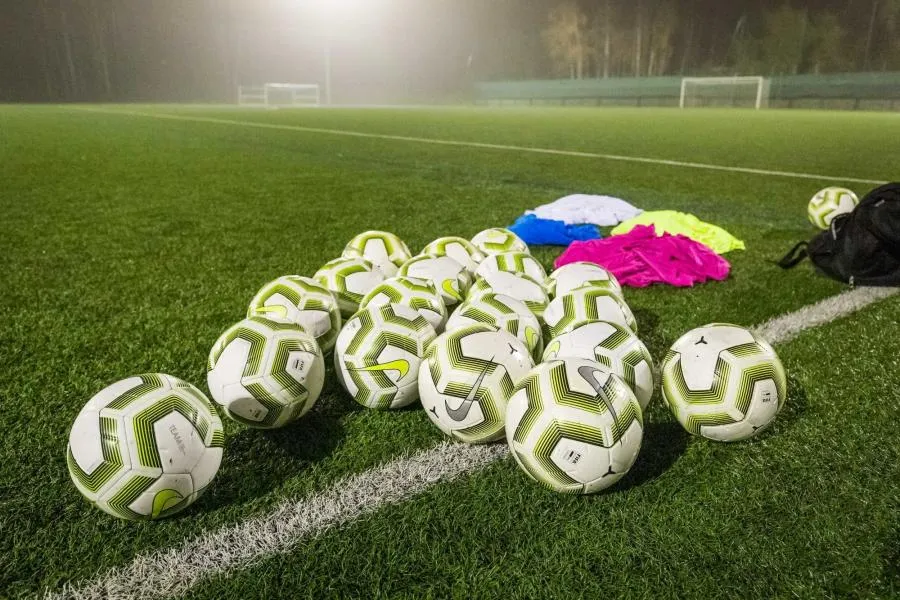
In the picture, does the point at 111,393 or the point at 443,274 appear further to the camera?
the point at 443,274

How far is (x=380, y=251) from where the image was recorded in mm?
4012

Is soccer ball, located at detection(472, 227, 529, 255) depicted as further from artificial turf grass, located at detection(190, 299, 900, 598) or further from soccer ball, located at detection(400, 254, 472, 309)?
artificial turf grass, located at detection(190, 299, 900, 598)

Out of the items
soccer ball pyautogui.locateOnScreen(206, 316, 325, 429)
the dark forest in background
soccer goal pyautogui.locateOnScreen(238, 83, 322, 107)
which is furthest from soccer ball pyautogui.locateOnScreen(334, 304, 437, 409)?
the dark forest in background

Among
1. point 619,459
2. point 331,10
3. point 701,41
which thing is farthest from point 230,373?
point 331,10

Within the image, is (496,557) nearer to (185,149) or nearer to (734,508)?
(734,508)

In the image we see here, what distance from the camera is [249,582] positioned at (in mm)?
1721

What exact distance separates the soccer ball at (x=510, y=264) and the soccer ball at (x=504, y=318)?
665 millimetres

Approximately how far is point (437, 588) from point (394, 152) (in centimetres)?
1133

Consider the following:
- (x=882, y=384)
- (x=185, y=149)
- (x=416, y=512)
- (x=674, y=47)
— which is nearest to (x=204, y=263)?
(x=416, y=512)

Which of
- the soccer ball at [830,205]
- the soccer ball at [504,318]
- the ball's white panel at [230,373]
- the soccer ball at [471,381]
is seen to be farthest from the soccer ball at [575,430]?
the soccer ball at [830,205]

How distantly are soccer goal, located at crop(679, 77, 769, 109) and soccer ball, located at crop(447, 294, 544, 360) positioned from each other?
130 ft

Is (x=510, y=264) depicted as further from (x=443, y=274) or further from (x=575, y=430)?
(x=575, y=430)

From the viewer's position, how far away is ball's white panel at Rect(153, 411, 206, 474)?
193 centimetres

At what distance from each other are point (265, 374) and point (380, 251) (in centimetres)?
177
